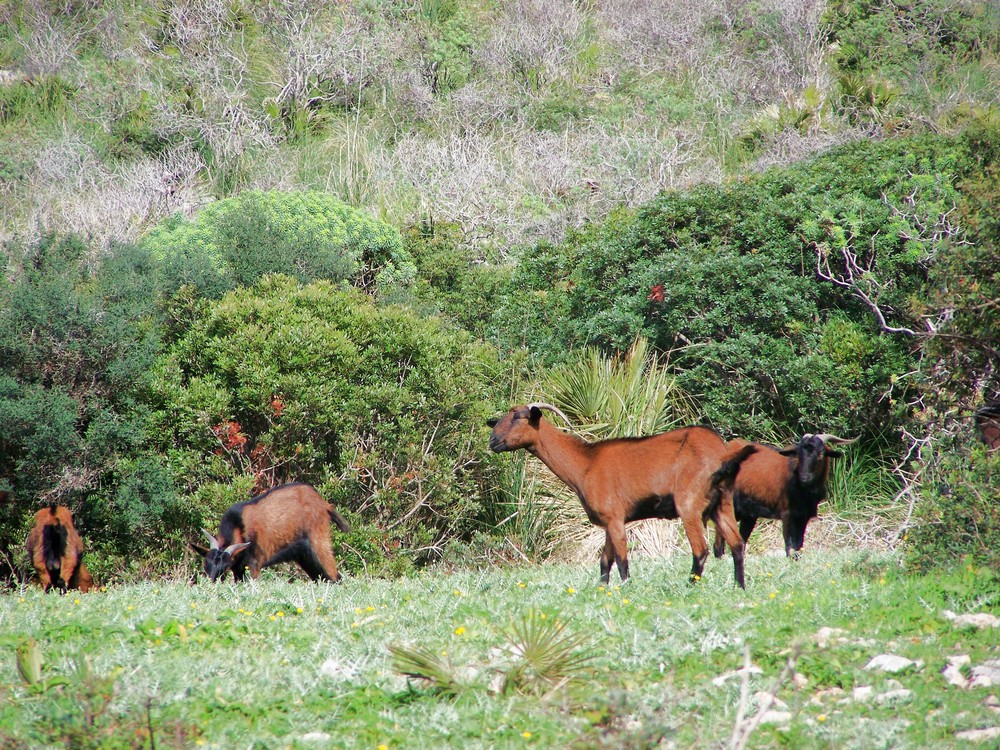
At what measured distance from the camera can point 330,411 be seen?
11977 millimetres

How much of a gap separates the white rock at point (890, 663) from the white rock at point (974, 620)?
81 cm

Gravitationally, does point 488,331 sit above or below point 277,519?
above

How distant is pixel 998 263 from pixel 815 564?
2993 mm

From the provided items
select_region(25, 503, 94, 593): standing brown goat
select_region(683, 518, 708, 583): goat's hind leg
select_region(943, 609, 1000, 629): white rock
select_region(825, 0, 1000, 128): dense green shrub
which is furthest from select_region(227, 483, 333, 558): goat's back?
select_region(825, 0, 1000, 128): dense green shrub

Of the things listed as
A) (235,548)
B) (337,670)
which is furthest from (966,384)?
(235,548)

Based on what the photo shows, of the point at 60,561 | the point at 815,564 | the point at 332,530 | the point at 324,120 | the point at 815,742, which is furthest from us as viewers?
the point at 324,120

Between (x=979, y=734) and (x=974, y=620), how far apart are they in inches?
66.3

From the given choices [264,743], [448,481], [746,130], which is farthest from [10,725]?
[746,130]

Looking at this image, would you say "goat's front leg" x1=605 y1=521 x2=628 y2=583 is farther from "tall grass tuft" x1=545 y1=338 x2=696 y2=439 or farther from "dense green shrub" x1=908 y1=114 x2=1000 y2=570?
"tall grass tuft" x1=545 y1=338 x2=696 y2=439

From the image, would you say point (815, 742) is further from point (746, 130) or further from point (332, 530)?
point (746, 130)

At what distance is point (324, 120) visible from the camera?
28688 millimetres

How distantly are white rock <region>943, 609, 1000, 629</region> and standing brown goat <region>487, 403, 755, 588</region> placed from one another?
196 centimetres

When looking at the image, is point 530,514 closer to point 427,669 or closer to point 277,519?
point 277,519

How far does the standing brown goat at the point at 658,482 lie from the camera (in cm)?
832
